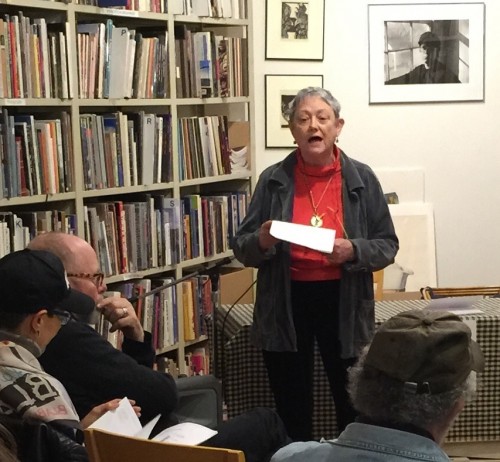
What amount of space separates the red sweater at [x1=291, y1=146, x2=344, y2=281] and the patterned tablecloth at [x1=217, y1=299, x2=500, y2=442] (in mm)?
615

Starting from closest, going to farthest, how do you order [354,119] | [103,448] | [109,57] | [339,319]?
[103,448] < [339,319] < [109,57] < [354,119]

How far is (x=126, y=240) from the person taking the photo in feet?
14.3

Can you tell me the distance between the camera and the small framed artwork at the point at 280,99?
543 cm

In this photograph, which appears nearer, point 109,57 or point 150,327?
point 109,57

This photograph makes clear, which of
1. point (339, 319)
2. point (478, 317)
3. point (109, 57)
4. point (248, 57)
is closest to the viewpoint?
point (339, 319)

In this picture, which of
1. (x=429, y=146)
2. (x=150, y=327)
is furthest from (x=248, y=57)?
(x=150, y=327)

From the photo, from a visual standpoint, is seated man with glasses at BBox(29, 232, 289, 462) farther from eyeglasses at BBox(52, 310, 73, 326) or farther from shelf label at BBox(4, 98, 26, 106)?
shelf label at BBox(4, 98, 26, 106)

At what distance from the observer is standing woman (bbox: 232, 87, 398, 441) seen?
3.21 meters

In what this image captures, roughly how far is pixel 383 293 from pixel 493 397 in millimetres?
1480

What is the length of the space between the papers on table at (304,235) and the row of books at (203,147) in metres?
1.67

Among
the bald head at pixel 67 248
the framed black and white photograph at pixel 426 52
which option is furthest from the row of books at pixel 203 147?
the bald head at pixel 67 248

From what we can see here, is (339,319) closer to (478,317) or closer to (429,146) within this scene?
(478,317)

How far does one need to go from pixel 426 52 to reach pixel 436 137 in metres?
0.48

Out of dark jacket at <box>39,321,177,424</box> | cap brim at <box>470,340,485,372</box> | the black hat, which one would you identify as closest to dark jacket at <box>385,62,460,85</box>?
dark jacket at <box>39,321,177,424</box>
